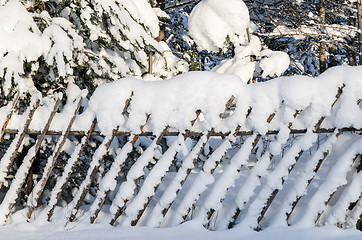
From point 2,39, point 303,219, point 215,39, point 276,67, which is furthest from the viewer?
point 276,67

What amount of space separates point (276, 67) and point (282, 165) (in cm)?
392

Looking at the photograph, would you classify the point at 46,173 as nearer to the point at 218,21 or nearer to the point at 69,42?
the point at 69,42

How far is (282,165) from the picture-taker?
2.72 m

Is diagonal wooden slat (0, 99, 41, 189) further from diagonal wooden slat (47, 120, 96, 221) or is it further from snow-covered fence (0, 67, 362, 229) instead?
diagonal wooden slat (47, 120, 96, 221)

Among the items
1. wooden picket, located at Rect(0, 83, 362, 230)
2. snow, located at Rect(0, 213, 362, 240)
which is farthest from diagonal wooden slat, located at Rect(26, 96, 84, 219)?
snow, located at Rect(0, 213, 362, 240)

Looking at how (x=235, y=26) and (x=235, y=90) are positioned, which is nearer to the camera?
(x=235, y=90)

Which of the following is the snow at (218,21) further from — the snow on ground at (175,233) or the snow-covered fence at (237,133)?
the snow on ground at (175,233)

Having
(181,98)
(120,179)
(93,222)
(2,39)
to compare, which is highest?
(2,39)

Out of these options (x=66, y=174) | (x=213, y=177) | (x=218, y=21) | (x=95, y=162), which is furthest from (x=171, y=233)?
(x=218, y=21)

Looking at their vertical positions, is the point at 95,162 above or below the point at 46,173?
above

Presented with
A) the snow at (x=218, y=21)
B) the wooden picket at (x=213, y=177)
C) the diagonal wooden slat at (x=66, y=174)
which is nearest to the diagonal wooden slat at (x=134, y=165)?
the wooden picket at (x=213, y=177)

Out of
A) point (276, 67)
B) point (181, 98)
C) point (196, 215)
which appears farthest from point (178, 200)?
point (276, 67)

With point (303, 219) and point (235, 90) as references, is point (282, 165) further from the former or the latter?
point (235, 90)

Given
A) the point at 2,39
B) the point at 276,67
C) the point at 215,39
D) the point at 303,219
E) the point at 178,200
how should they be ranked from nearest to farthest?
the point at 303,219 → the point at 2,39 → the point at 178,200 → the point at 215,39 → the point at 276,67
